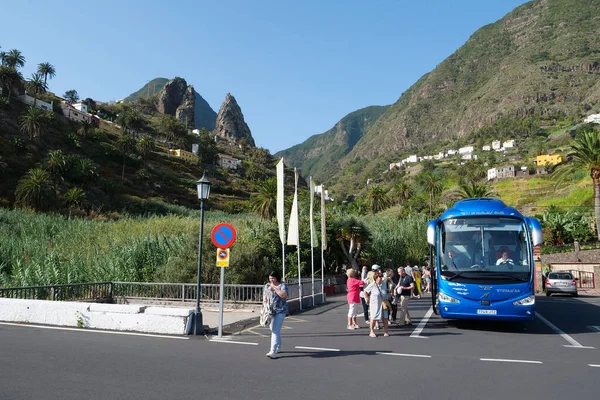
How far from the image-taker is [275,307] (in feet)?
27.4

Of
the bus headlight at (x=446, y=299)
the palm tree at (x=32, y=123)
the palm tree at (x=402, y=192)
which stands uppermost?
the palm tree at (x=32, y=123)

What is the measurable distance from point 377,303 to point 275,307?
128 inches

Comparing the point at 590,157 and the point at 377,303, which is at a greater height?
the point at 590,157

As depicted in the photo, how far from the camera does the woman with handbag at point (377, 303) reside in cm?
1068

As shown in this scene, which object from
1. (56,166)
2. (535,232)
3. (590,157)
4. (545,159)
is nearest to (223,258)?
(535,232)

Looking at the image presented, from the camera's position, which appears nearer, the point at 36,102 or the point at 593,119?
the point at 36,102

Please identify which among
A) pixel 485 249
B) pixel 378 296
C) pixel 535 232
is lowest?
pixel 378 296

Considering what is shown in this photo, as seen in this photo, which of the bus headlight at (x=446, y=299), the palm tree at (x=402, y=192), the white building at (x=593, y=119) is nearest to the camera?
the bus headlight at (x=446, y=299)

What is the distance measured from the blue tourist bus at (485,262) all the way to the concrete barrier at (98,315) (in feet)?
22.2

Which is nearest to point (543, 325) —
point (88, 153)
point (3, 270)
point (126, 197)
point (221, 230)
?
point (221, 230)

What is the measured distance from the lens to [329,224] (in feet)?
100

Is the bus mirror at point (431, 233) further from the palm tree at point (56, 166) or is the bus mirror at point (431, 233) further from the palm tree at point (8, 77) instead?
the palm tree at point (8, 77)

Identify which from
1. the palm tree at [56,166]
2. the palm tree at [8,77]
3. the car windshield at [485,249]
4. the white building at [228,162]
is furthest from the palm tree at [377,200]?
the palm tree at [8,77]

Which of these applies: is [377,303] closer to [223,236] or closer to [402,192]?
[223,236]
